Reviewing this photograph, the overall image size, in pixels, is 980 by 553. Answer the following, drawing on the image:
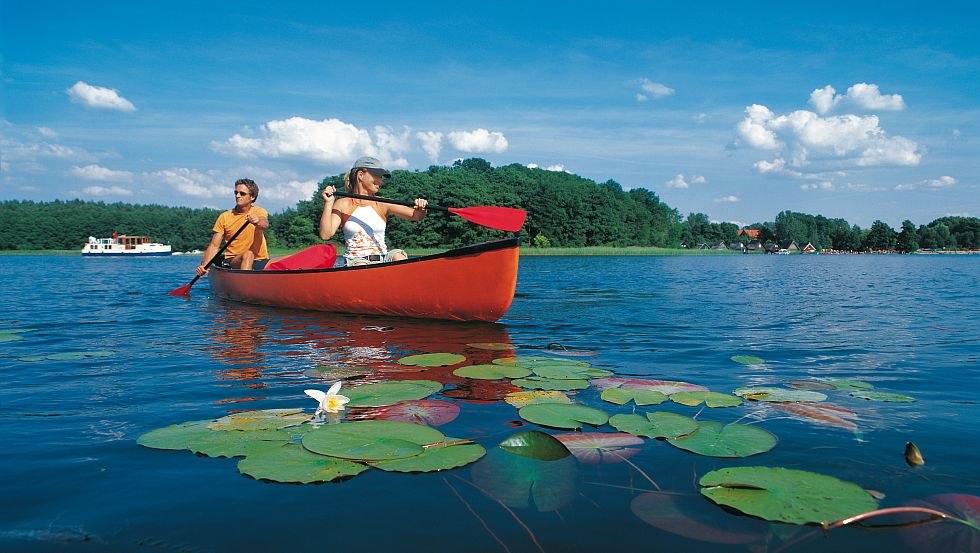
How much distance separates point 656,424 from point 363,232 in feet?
16.7

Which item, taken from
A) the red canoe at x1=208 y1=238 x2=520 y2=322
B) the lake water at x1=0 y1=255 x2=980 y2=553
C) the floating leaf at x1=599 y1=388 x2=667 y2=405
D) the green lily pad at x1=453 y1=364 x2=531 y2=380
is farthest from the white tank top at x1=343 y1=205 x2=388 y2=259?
the floating leaf at x1=599 y1=388 x2=667 y2=405

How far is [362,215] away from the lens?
679cm

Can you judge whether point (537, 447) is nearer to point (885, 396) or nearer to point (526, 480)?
point (526, 480)

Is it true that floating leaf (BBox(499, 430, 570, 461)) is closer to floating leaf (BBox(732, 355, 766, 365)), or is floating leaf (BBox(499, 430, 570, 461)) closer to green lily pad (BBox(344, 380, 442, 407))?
green lily pad (BBox(344, 380, 442, 407))

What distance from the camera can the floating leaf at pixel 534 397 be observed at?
9.82ft

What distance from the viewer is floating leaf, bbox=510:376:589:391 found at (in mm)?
3350

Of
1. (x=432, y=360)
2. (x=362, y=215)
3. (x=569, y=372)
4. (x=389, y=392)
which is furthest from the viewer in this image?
(x=362, y=215)

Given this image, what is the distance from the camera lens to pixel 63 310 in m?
8.40

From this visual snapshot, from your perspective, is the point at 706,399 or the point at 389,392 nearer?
the point at 706,399

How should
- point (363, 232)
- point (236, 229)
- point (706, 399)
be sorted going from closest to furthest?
point (706, 399), point (363, 232), point (236, 229)

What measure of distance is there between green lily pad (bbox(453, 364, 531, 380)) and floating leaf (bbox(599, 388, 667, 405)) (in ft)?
2.23

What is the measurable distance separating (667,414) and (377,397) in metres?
1.47

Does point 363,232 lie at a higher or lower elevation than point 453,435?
higher

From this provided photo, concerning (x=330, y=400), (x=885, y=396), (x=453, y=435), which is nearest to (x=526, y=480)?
(x=453, y=435)
